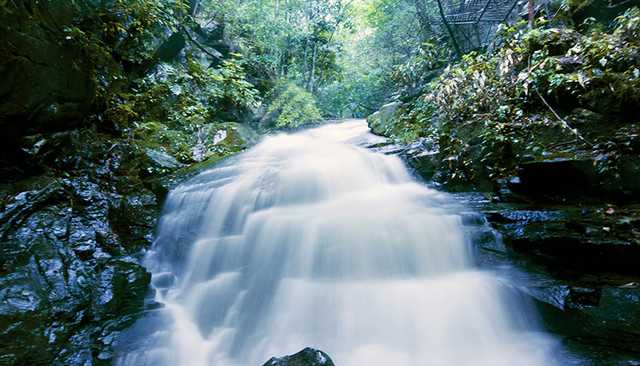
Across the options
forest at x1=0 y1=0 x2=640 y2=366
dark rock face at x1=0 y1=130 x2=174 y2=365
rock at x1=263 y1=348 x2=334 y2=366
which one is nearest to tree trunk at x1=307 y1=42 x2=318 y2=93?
forest at x1=0 y1=0 x2=640 y2=366

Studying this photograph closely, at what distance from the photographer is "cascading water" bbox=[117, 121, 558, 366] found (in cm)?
313

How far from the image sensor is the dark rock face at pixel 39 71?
3729 mm

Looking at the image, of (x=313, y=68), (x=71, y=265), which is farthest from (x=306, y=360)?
(x=313, y=68)

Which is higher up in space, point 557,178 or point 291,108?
point 291,108

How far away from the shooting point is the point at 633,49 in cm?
383

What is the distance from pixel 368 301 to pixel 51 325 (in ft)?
9.84

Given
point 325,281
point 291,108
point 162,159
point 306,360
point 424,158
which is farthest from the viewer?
point 291,108

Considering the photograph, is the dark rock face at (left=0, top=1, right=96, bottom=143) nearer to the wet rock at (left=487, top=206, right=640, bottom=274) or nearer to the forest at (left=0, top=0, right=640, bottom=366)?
the forest at (left=0, top=0, right=640, bottom=366)

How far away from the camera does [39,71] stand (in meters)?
4.04

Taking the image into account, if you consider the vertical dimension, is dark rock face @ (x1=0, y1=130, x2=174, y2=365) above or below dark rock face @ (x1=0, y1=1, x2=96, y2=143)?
below

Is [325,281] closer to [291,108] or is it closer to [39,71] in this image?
[39,71]

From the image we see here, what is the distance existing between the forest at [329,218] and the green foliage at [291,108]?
5.15 meters

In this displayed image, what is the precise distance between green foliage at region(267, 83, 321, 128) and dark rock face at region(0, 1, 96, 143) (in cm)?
756

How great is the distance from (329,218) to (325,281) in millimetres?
1072
